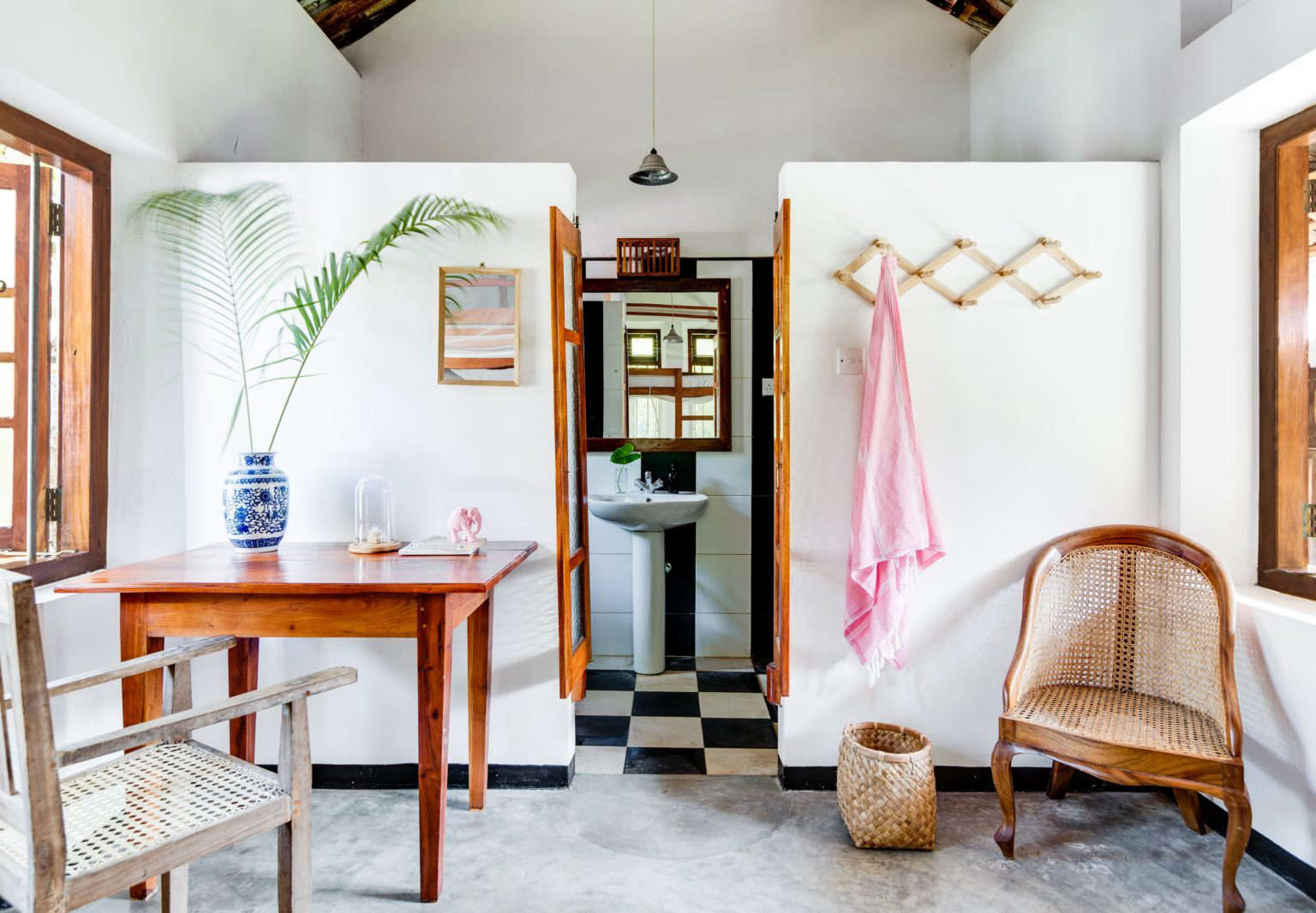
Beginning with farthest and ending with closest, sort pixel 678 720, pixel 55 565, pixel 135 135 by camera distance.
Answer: pixel 678 720 → pixel 135 135 → pixel 55 565

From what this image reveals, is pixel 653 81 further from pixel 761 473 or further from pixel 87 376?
pixel 87 376

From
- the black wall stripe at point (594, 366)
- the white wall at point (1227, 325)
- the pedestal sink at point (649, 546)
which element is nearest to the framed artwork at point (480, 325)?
the pedestal sink at point (649, 546)

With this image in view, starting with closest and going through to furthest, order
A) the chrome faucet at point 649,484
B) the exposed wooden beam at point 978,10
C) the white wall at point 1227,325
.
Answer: the white wall at point 1227,325, the exposed wooden beam at point 978,10, the chrome faucet at point 649,484

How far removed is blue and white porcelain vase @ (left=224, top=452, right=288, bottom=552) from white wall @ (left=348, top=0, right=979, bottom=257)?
2.11 m

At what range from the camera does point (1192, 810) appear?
2164 mm

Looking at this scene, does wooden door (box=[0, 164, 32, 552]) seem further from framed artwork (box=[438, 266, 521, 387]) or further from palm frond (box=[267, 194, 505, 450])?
framed artwork (box=[438, 266, 521, 387])

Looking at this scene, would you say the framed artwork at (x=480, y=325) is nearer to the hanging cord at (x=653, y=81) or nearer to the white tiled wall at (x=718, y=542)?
the white tiled wall at (x=718, y=542)

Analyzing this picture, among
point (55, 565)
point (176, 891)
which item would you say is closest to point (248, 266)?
point (55, 565)

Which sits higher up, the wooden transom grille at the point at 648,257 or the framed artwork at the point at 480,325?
the wooden transom grille at the point at 648,257

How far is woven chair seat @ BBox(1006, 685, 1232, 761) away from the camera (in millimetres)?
1840

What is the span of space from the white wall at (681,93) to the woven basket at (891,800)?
2.45 metres

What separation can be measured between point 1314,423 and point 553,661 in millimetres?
2355

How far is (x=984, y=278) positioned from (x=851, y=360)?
50 cm

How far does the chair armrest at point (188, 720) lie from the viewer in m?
1.29
